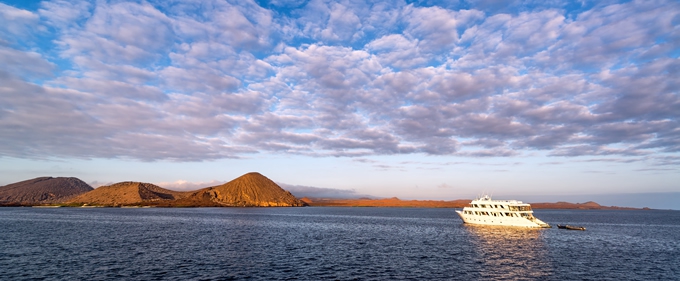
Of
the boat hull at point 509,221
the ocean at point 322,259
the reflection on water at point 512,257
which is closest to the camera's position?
the ocean at point 322,259

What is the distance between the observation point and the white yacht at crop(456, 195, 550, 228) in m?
116

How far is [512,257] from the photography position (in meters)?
61.1

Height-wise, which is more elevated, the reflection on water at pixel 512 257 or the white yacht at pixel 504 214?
the white yacht at pixel 504 214

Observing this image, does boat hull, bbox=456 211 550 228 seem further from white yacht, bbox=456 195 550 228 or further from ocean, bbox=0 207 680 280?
ocean, bbox=0 207 680 280

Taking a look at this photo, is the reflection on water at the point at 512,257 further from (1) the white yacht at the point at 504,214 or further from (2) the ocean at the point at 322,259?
(1) the white yacht at the point at 504,214

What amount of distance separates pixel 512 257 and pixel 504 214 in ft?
206

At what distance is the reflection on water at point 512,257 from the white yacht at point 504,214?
2715 centimetres

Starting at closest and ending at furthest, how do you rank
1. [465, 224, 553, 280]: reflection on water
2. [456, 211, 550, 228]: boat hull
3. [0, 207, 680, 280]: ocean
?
[0, 207, 680, 280]: ocean → [465, 224, 553, 280]: reflection on water → [456, 211, 550, 228]: boat hull

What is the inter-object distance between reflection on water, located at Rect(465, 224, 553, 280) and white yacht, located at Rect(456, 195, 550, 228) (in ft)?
89.1

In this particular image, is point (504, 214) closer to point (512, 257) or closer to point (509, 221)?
point (509, 221)

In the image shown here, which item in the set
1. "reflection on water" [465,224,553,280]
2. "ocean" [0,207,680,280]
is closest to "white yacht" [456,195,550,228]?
"reflection on water" [465,224,553,280]

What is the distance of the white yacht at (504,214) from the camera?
11606 cm

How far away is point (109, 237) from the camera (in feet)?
265

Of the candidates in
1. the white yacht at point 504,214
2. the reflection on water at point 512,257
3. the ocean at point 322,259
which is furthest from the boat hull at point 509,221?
the ocean at point 322,259
